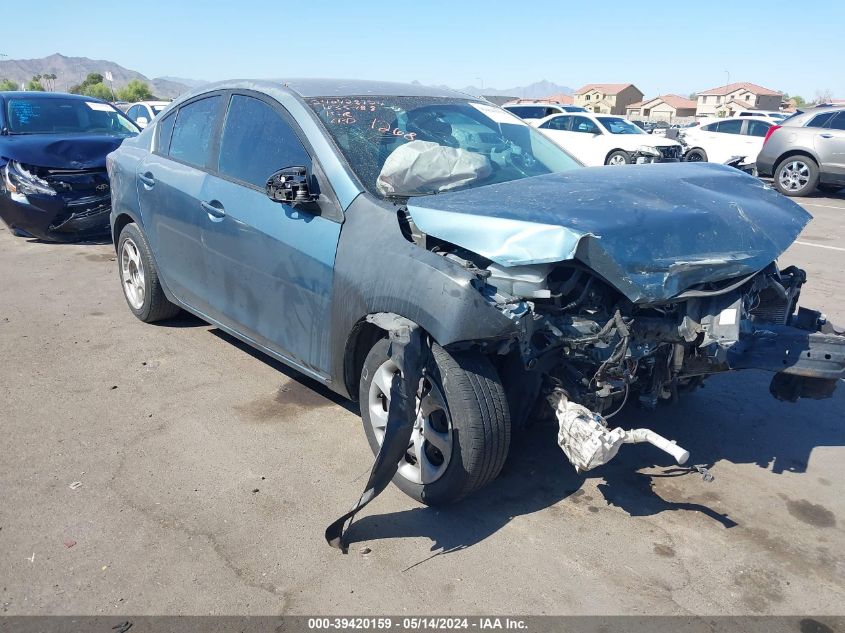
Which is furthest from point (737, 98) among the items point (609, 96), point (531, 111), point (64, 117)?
point (64, 117)

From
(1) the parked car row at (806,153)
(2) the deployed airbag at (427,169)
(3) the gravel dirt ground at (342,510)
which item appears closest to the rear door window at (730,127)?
(1) the parked car row at (806,153)

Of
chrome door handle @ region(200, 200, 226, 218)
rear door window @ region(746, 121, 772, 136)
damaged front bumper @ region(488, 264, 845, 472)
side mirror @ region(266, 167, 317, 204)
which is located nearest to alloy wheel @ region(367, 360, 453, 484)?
damaged front bumper @ region(488, 264, 845, 472)

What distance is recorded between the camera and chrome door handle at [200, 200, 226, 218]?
13.5ft

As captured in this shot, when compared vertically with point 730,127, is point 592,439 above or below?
below

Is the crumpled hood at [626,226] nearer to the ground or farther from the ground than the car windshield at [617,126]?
nearer to the ground

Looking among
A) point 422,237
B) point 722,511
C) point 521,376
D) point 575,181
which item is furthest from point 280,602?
point 575,181

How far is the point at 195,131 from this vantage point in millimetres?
4688

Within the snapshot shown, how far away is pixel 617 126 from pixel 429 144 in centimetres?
1533

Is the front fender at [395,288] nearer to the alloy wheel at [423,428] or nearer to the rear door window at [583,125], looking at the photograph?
the alloy wheel at [423,428]

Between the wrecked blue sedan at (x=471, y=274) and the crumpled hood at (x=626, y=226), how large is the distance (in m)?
0.01

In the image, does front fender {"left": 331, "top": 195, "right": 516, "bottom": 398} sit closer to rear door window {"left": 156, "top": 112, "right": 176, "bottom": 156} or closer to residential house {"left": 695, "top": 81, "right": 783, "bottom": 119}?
rear door window {"left": 156, "top": 112, "right": 176, "bottom": 156}

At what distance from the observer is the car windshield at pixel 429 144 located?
3.65 meters

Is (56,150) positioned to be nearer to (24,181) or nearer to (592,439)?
(24,181)

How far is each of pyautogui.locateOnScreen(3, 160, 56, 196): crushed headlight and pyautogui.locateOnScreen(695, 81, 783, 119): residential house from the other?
78034mm
